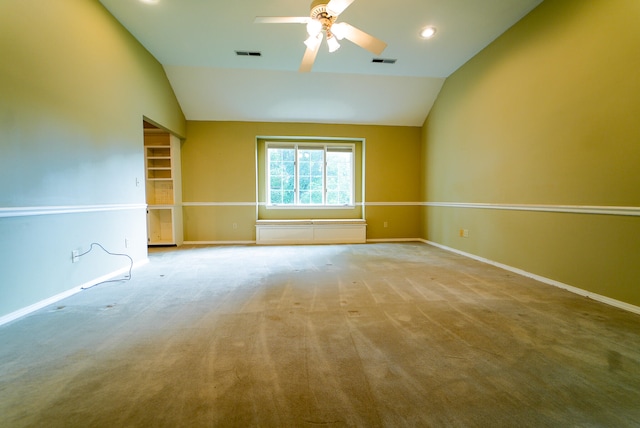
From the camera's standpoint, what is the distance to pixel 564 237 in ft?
8.30

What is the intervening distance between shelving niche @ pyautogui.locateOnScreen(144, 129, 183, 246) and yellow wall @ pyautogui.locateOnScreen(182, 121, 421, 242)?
0.23 meters

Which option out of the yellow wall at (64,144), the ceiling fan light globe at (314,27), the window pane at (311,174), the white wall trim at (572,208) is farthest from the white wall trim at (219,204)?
the white wall trim at (572,208)

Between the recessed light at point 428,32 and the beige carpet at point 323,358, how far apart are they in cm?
315

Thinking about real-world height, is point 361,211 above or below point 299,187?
below

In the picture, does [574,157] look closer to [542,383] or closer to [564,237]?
[564,237]

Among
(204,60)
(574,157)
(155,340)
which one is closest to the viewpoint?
(155,340)

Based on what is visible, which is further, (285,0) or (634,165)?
(285,0)

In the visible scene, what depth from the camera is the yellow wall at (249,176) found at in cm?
Result: 511

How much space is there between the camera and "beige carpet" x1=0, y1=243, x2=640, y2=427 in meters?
1.04

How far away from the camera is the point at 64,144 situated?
2324mm

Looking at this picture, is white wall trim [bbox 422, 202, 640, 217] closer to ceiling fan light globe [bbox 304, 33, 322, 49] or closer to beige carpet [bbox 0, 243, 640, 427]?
beige carpet [bbox 0, 243, 640, 427]

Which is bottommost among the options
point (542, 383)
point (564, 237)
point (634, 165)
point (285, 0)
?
point (542, 383)

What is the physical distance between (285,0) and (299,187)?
11.2 feet

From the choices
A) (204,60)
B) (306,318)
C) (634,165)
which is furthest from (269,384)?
(204,60)
